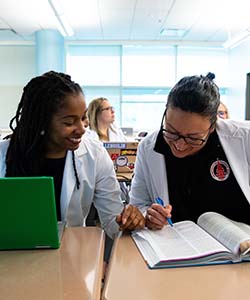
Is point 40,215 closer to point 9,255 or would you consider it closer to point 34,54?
point 9,255

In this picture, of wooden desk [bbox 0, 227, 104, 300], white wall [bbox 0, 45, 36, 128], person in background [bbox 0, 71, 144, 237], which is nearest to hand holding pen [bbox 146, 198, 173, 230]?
wooden desk [bbox 0, 227, 104, 300]

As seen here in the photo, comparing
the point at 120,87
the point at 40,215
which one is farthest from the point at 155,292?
the point at 120,87

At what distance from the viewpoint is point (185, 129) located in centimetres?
110

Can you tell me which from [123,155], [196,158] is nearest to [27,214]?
[196,158]

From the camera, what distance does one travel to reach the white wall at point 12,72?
6.61 meters

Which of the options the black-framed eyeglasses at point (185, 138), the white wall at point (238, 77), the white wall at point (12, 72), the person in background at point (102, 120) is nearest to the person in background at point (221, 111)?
the black-framed eyeglasses at point (185, 138)

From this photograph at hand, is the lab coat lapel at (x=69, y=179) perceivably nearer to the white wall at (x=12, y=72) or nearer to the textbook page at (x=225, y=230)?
the textbook page at (x=225, y=230)

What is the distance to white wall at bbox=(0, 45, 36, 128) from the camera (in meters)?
6.61

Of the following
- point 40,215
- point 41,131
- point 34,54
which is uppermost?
point 34,54

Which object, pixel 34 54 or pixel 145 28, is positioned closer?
pixel 145 28

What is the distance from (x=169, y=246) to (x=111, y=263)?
161 millimetres

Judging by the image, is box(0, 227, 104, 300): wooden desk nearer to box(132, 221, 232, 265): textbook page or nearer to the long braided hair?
box(132, 221, 232, 265): textbook page

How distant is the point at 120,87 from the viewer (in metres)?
6.80

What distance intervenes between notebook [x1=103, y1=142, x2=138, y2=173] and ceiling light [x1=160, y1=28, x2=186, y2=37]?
3836 millimetres
